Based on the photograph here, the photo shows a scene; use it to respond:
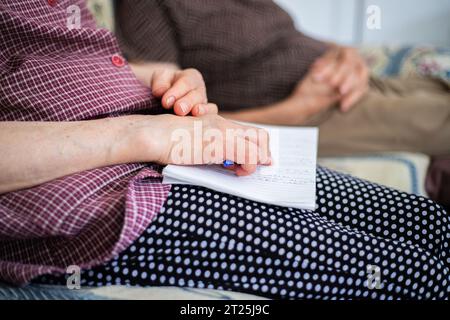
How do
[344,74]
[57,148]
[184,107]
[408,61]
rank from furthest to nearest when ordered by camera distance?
1. [408,61]
2. [344,74]
3. [184,107]
4. [57,148]

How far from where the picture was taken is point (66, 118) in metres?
0.59

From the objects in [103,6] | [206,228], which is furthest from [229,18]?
[206,228]

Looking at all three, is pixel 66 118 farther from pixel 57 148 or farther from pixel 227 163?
pixel 227 163

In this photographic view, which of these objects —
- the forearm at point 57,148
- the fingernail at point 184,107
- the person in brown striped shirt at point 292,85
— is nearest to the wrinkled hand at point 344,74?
the person in brown striped shirt at point 292,85

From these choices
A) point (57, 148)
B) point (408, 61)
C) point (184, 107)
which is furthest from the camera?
point (408, 61)

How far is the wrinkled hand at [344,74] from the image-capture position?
3.79 feet

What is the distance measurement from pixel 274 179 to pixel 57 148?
0.31 m

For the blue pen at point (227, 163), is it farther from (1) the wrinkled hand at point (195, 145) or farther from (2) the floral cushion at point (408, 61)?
(2) the floral cushion at point (408, 61)

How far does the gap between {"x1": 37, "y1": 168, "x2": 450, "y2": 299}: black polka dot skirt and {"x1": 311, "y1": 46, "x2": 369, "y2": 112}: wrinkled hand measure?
665 mm

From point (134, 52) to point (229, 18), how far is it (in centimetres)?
29

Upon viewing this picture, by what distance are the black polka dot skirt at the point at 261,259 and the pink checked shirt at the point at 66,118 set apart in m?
0.04

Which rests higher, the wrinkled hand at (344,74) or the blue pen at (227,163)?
the blue pen at (227,163)

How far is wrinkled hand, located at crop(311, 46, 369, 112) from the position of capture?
3.79 feet

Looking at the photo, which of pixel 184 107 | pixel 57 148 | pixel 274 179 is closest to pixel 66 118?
pixel 57 148
